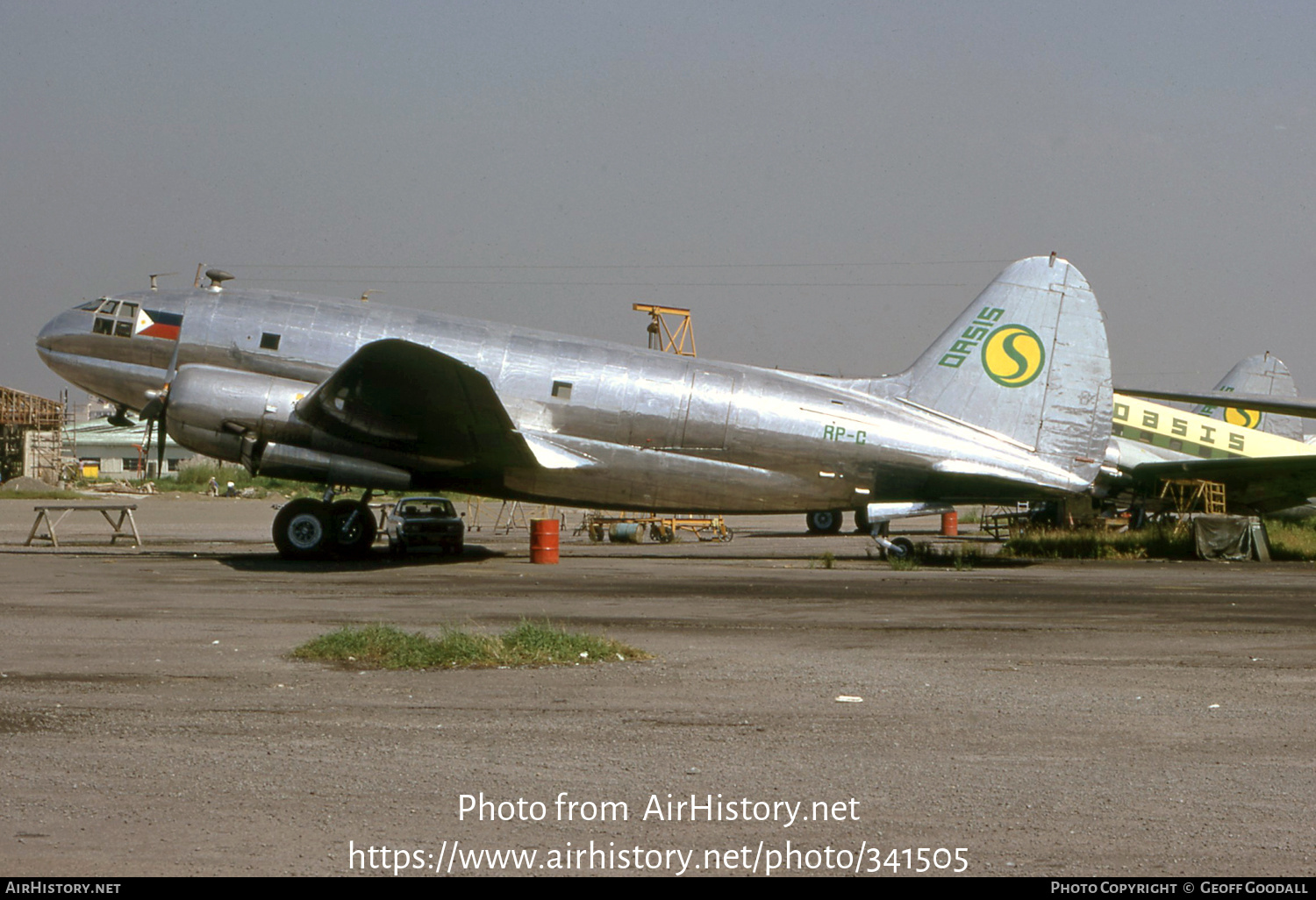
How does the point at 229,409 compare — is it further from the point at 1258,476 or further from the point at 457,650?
the point at 1258,476

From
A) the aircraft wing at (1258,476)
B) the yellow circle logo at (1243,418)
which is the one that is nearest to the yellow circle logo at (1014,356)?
the aircraft wing at (1258,476)

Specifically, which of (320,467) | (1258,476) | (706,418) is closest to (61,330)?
(320,467)

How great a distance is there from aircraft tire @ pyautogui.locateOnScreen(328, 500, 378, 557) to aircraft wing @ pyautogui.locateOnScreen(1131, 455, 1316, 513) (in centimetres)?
2236

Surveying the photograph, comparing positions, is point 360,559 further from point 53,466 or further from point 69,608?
point 53,466

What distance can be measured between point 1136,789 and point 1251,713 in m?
2.75

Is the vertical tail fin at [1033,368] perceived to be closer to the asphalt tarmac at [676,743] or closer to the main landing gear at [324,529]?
the asphalt tarmac at [676,743]

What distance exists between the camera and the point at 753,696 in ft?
29.5

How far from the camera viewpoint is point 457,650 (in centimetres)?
1052

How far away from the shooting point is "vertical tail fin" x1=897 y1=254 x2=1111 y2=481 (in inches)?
882

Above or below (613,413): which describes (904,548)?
below

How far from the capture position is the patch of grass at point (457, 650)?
10.4 m

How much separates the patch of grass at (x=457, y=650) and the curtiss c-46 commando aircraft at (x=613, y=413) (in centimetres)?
1066

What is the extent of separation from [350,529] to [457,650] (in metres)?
12.5

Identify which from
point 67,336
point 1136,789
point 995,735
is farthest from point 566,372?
point 1136,789
